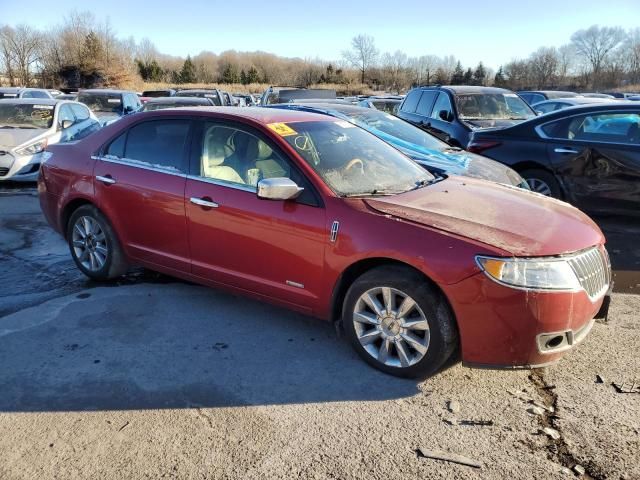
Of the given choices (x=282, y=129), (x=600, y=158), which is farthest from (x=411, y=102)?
(x=282, y=129)

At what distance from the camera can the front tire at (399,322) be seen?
3.24 m

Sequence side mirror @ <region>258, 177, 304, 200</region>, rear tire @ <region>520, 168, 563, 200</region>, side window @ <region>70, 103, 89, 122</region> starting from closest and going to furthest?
side mirror @ <region>258, 177, 304, 200</region> < rear tire @ <region>520, 168, 563, 200</region> < side window @ <region>70, 103, 89, 122</region>

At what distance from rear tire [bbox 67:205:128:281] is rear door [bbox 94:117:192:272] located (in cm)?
14

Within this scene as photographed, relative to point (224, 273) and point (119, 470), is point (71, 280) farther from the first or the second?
point (119, 470)

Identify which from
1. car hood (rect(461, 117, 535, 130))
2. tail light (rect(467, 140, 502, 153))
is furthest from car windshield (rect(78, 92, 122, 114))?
tail light (rect(467, 140, 502, 153))

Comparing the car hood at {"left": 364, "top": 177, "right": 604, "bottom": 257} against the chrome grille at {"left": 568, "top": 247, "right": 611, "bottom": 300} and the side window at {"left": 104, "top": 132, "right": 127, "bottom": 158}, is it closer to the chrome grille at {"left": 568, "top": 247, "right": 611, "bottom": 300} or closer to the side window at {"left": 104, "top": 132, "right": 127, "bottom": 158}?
the chrome grille at {"left": 568, "top": 247, "right": 611, "bottom": 300}

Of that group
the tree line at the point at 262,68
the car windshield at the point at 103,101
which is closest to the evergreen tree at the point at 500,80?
the tree line at the point at 262,68

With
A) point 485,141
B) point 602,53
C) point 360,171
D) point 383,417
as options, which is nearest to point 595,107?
point 485,141

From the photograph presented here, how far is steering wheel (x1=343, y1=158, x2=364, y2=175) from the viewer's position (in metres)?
4.06

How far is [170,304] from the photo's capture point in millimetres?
4613

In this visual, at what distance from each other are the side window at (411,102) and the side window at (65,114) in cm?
687

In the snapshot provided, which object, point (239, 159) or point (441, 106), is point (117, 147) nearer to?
point (239, 159)

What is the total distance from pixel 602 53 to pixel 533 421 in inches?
→ 4104

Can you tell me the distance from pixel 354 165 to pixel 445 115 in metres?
6.28
